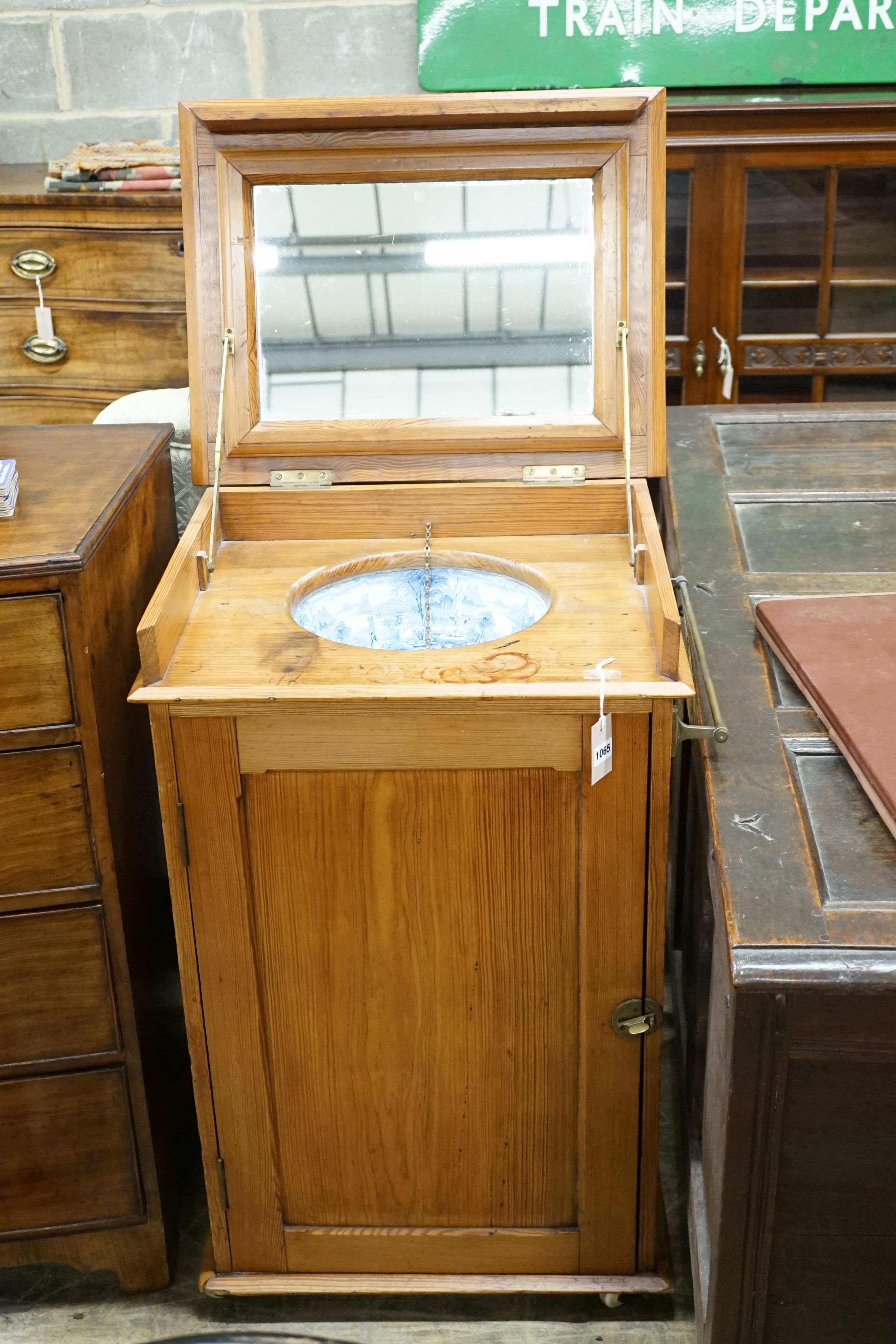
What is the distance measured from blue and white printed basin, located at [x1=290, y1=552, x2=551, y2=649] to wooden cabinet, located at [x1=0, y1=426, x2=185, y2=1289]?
0.28 meters

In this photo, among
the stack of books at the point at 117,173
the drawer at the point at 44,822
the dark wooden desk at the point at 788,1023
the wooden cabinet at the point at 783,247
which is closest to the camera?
the dark wooden desk at the point at 788,1023

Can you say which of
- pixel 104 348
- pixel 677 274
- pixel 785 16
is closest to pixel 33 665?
pixel 104 348

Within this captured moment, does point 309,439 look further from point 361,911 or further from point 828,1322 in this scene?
point 828,1322

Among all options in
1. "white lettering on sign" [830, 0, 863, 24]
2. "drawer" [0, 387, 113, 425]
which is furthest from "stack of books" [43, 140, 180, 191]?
"white lettering on sign" [830, 0, 863, 24]

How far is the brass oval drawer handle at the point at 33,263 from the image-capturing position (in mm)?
2383

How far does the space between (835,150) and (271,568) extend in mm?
1894

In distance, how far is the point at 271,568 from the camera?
1682mm

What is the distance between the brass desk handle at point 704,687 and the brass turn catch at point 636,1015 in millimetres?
321

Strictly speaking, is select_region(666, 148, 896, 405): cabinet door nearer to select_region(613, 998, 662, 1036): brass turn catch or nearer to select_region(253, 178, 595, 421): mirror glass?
select_region(253, 178, 595, 421): mirror glass

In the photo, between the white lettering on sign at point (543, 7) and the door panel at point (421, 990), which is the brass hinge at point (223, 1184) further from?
Answer: the white lettering on sign at point (543, 7)

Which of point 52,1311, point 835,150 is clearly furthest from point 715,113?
point 52,1311

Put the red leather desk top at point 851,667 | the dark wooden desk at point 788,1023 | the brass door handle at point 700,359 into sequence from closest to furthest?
the dark wooden desk at point 788,1023
the red leather desk top at point 851,667
the brass door handle at point 700,359

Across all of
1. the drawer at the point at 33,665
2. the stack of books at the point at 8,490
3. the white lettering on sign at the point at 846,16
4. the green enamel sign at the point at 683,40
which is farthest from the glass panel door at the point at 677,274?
the drawer at the point at 33,665

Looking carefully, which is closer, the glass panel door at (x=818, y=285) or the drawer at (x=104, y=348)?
the drawer at (x=104, y=348)
